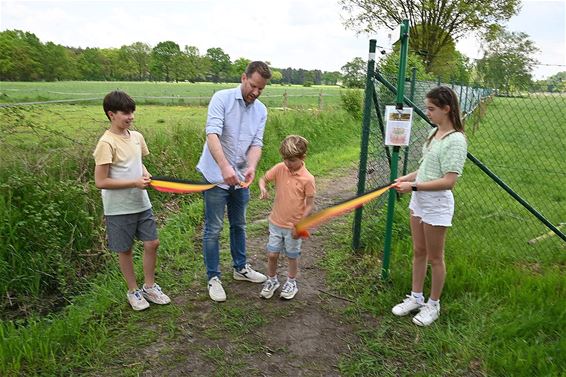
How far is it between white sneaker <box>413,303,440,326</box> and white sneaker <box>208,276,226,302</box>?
5.22 ft

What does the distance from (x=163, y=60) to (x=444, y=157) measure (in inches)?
2775

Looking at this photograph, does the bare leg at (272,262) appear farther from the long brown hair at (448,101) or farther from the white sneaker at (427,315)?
the long brown hair at (448,101)

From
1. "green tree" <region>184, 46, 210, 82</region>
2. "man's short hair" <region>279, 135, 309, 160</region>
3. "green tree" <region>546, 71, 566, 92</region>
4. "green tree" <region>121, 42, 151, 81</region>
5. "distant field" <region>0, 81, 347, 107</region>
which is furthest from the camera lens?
"green tree" <region>184, 46, 210, 82</region>

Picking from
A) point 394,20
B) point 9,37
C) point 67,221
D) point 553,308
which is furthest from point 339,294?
point 9,37

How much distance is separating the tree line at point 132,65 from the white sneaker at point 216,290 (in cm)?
2825

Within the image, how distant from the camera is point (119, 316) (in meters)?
3.28

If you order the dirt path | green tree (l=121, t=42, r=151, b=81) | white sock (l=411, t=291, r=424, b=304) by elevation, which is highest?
green tree (l=121, t=42, r=151, b=81)

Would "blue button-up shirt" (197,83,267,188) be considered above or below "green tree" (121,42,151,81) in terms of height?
below

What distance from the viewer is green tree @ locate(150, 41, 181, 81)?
218 feet

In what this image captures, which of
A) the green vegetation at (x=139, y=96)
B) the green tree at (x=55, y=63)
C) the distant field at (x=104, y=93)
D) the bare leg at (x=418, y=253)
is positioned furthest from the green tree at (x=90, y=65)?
the bare leg at (x=418, y=253)

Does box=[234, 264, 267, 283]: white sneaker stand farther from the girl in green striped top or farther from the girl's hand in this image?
the girl's hand

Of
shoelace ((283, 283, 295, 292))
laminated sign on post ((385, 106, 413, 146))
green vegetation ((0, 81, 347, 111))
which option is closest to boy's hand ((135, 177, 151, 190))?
shoelace ((283, 283, 295, 292))

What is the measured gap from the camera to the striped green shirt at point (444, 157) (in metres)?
2.75

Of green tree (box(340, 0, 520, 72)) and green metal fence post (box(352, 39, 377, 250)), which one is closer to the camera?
green metal fence post (box(352, 39, 377, 250))
